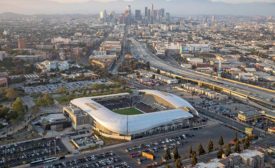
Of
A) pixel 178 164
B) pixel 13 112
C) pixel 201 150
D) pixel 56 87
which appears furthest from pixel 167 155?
pixel 56 87

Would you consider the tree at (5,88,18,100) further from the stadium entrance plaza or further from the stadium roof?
the stadium entrance plaza

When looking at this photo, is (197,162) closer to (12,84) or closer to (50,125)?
(50,125)

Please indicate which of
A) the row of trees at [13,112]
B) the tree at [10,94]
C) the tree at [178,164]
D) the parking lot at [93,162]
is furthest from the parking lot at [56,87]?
the tree at [178,164]

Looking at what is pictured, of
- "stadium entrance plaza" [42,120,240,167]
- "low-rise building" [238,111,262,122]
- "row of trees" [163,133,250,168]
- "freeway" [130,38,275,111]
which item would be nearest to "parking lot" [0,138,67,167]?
"stadium entrance plaza" [42,120,240,167]

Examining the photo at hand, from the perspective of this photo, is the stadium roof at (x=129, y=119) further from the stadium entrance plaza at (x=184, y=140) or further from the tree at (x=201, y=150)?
the tree at (x=201, y=150)

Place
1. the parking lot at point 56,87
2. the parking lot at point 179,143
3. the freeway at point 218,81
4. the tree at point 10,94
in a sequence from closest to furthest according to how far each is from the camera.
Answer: the parking lot at point 179,143
the tree at point 10,94
the freeway at point 218,81
the parking lot at point 56,87

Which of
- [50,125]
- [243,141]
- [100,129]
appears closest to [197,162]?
[243,141]

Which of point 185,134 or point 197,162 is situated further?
point 185,134

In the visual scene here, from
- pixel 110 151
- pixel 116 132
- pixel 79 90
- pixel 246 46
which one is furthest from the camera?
pixel 246 46
